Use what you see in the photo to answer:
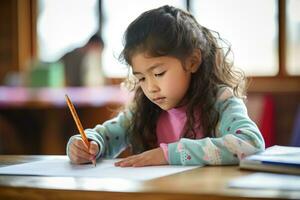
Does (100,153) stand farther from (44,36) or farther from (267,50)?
(44,36)

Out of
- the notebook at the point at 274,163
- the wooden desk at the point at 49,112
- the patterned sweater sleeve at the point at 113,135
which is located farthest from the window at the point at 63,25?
the notebook at the point at 274,163

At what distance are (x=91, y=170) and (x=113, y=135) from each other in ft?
1.32

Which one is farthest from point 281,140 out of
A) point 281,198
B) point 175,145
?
point 281,198

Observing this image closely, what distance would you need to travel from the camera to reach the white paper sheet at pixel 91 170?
85 centimetres

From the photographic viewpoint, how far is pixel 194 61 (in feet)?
4.18

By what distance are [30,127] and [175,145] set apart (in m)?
2.85

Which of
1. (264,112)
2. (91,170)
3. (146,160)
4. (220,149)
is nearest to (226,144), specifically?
(220,149)

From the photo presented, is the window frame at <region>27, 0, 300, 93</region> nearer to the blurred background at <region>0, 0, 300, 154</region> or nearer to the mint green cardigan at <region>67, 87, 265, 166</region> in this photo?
the blurred background at <region>0, 0, 300, 154</region>

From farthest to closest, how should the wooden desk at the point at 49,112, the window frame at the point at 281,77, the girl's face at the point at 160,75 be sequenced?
the window frame at the point at 281,77, the wooden desk at the point at 49,112, the girl's face at the point at 160,75

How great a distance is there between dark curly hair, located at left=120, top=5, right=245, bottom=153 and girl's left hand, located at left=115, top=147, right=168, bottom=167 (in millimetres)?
243

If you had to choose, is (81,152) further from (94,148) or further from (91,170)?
(91,170)

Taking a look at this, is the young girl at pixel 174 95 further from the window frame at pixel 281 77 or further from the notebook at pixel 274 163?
the window frame at pixel 281 77

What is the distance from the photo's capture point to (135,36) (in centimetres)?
123

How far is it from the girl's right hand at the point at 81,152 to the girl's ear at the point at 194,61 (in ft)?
0.96
